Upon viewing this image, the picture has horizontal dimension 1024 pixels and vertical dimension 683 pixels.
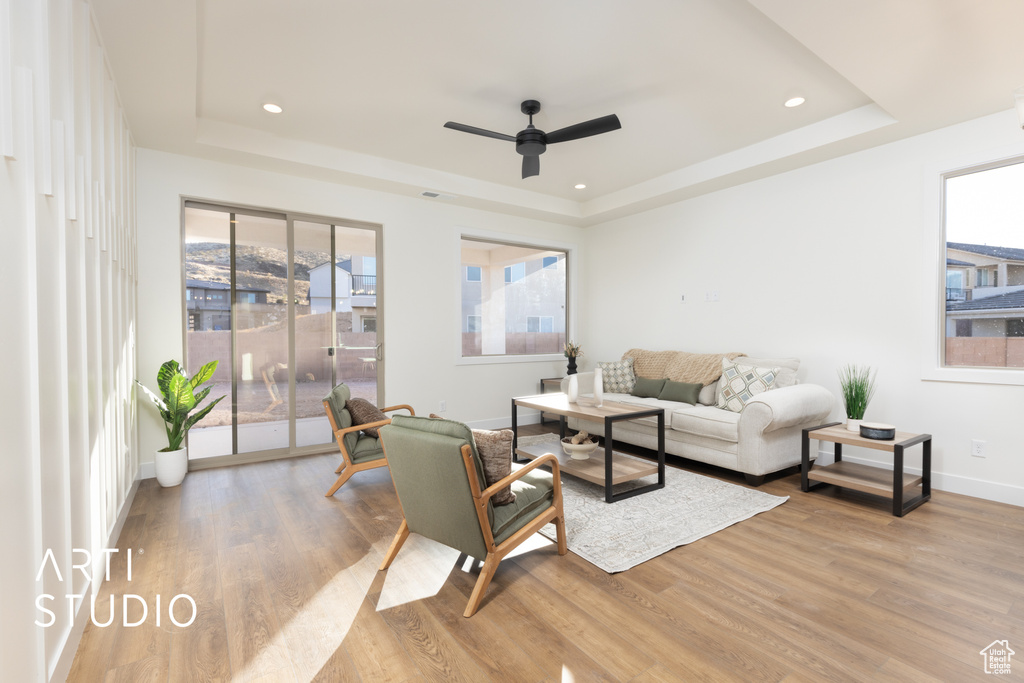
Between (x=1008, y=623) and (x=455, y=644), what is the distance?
2293 mm

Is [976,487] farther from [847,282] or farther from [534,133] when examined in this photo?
[534,133]

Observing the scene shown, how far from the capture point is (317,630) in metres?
1.99

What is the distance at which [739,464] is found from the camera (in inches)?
151

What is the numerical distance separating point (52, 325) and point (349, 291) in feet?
11.1

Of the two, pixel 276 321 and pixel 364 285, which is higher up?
pixel 364 285

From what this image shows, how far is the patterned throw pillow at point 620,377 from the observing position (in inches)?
217

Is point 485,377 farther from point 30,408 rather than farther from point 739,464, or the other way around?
point 30,408

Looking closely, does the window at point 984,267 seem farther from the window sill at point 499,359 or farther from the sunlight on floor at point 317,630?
the sunlight on floor at point 317,630

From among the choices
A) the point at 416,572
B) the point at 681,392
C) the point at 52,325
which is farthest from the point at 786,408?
the point at 52,325

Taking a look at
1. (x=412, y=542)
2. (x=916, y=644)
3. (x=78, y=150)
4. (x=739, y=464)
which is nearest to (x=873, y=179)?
(x=739, y=464)

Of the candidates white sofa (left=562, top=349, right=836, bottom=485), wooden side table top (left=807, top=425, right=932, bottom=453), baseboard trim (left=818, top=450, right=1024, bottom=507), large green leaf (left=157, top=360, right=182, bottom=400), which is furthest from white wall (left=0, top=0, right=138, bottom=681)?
baseboard trim (left=818, top=450, right=1024, bottom=507)

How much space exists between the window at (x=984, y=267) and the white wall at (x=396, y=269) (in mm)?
4086

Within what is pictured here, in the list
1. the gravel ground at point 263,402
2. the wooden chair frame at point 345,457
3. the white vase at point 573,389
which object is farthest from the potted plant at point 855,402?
the gravel ground at point 263,402

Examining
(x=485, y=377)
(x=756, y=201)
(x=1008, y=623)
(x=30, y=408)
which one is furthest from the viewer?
(x=485, y=377)
